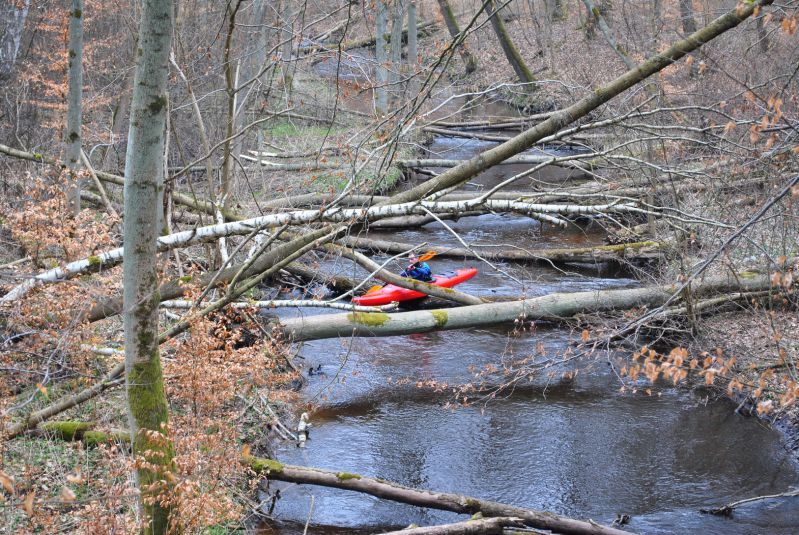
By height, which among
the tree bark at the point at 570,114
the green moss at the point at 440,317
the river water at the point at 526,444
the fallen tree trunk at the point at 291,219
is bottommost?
the river water at the point at 526,444

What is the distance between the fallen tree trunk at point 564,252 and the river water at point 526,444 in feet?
7.02

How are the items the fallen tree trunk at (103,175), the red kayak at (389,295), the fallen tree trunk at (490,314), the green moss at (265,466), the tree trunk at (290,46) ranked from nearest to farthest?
the green moss at (265,466) < the tree trunk at (290,46) < the fallen tree trunk at (103,175) < the fallen tree trunk at (490,314) < the red kayak at (389,295)

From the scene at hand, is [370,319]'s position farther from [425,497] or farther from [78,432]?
[78,432]

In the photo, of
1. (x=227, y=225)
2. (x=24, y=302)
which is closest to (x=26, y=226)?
(x=24, y=302)

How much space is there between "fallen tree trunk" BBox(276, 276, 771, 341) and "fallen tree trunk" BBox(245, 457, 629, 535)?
2471 mm

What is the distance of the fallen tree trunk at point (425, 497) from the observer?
6188 mm

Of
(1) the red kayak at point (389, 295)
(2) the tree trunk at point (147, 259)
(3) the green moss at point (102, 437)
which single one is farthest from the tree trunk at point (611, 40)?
(2) the tree trunk at point (147, 259)

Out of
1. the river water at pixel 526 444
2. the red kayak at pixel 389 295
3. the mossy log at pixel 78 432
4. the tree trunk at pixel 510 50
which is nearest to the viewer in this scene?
the mossy log at pixel 78 432

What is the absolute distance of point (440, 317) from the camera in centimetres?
995

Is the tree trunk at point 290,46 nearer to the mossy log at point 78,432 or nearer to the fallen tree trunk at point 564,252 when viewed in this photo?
the fallen tree trunk at point 564,252

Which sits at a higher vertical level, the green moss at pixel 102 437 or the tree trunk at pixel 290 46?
the tree trunk at pixel 290 46

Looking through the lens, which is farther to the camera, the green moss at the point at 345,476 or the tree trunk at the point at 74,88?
the tree trunk at the point at 74,88

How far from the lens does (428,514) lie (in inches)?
275

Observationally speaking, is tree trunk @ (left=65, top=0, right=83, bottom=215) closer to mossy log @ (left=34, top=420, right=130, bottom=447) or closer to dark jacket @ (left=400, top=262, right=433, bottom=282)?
mossy log @ (left=34, top=420, right=130, bottom=447)
